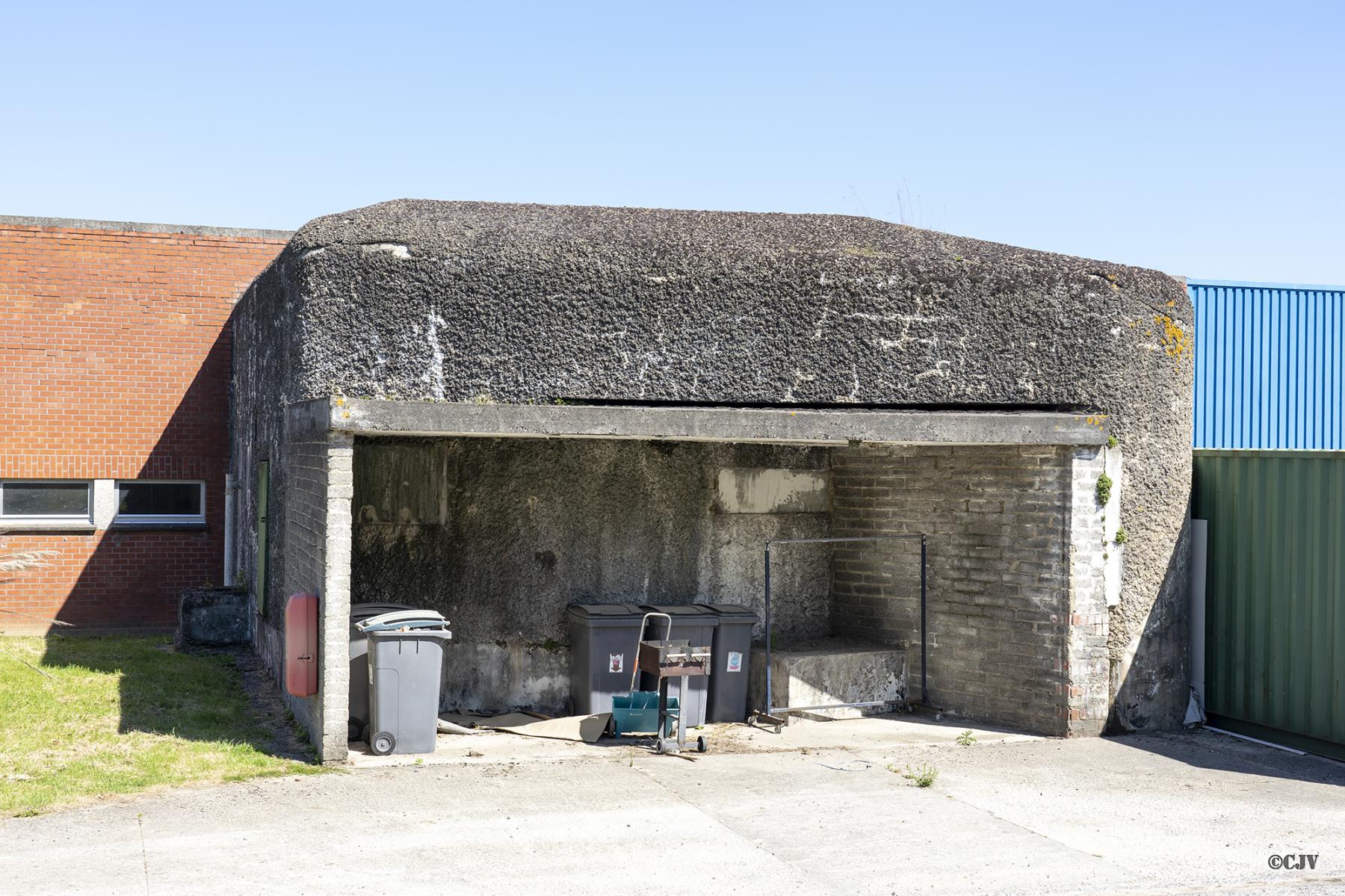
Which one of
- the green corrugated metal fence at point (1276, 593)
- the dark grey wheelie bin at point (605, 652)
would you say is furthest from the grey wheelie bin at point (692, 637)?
the green corrugated metal fence at point (1276, 593)

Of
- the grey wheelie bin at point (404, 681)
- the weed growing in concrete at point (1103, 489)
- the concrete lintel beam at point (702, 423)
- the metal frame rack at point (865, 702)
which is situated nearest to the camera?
the concrete lintel beam at point (702, 423)

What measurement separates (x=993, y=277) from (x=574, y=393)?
357 centimetres

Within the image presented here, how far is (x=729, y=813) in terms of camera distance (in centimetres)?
785

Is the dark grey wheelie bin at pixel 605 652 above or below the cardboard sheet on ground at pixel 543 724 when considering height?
above

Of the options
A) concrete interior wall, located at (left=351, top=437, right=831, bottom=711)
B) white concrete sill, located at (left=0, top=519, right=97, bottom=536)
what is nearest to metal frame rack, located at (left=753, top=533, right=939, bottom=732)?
concrete interior wall, located at (left=351, top=437, right=831, bottom=711)

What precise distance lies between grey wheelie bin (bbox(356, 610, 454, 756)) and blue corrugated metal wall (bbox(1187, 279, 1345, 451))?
29.4ft

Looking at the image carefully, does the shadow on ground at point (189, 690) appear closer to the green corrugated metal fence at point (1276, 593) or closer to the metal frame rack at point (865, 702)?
the metal frame rack at point (865, 702)

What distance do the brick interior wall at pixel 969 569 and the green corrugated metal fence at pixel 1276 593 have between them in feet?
5.17

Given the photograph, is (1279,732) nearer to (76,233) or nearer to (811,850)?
(811,850)

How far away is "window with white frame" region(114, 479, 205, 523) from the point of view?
1534 cm

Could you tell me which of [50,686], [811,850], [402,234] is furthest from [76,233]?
[811,850]

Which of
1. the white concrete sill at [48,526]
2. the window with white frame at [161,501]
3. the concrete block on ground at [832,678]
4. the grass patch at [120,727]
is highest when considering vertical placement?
the window with white frame at [161,501]

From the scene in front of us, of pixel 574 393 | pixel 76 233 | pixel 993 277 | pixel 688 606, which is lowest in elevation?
pixel 688 606

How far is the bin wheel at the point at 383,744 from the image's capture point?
29.8ft
